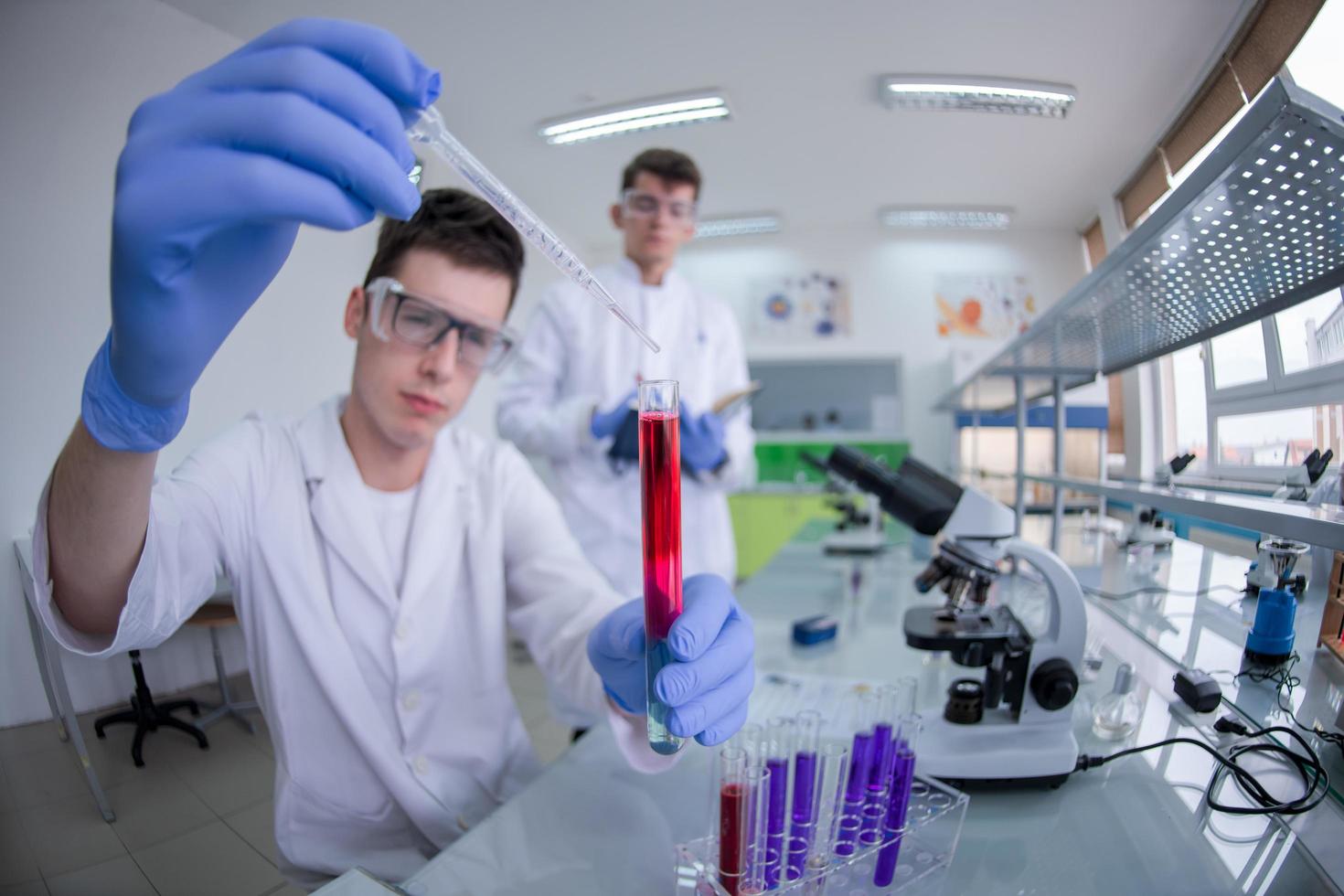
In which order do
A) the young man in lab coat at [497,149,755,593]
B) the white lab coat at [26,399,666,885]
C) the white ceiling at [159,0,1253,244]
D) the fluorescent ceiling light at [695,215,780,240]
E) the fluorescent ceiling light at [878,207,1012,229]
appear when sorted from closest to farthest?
the white lab coat at [26,399,666,885] → the white ceiling at [159,0,1253,244] → the fluorescent ceiling light at [878,207,1012,229] → the fluorescent ceiling light at [695,215,780,240] → the young man in lab coat at [497,149,755,593]

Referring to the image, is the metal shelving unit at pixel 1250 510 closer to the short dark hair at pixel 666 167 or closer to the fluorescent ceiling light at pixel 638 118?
the fluorescent ceiling light at pixel 638 118

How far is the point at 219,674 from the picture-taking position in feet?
1.91

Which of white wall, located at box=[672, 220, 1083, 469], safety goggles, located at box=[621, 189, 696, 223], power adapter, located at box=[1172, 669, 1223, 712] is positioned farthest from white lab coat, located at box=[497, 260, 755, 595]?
power adapter, located at box=[1172, 669, 1223, 712]

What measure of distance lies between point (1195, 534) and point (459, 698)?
120cm

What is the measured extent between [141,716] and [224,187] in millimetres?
446

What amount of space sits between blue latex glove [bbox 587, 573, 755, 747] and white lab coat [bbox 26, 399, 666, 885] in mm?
99

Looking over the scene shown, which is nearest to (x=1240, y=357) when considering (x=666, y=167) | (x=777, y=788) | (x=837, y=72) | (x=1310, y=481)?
(x=1310, y=481)

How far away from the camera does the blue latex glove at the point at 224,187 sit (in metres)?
0.41

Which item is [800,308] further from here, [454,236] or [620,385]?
[454,236]

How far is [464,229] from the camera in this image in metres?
0.89

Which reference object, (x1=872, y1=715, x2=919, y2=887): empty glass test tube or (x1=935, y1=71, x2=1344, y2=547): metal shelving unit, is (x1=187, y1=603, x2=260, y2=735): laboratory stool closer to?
(x1=872, y1=715, x2=919, y2=887): empty glass test tube

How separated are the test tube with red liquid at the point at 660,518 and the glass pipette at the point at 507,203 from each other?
62 millimetres

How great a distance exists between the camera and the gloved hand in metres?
1.67

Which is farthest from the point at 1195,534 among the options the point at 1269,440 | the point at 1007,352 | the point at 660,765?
the point at 660,765
